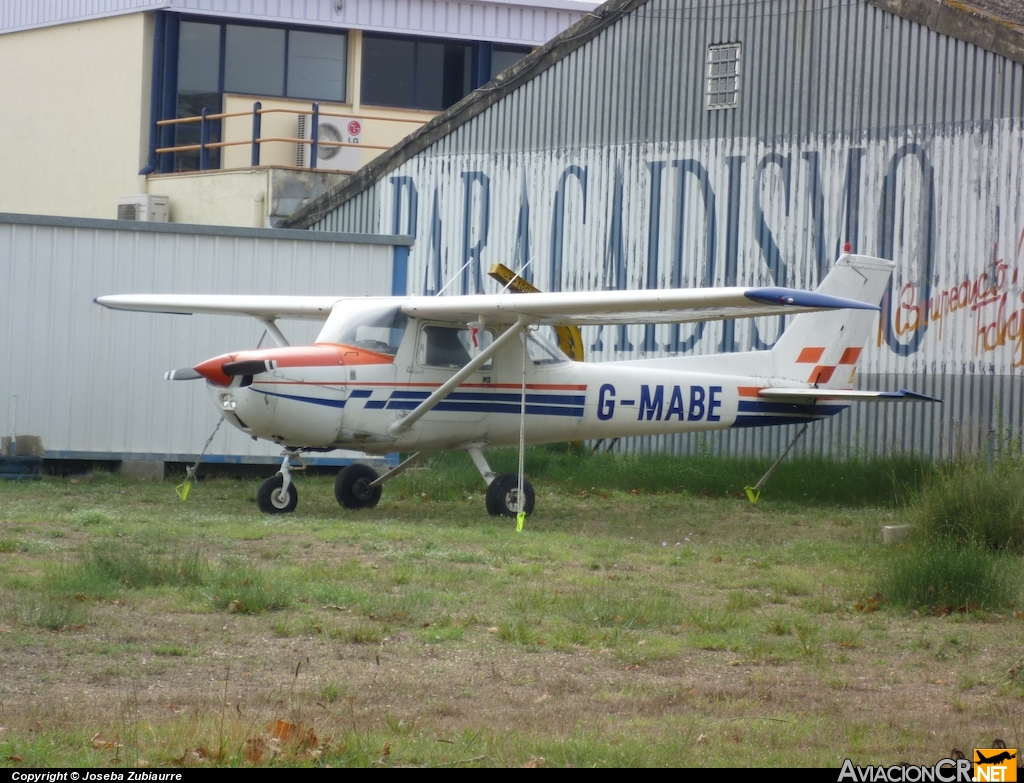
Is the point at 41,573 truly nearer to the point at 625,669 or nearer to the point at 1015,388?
the point at 625,669

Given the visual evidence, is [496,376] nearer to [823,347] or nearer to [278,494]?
[278,494]

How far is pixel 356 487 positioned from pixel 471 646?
622cm

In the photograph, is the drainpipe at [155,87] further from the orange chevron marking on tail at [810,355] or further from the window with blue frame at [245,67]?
the orange chevron marking on tail at [810,355]

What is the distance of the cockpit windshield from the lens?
39.2 ft

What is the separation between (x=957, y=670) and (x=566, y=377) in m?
6.63

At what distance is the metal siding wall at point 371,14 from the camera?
25875 millimetres

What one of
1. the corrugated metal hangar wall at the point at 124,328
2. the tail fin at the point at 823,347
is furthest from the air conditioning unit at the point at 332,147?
the tail fin at the point at 823,347

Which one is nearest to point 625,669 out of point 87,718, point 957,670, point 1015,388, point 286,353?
point 957,670

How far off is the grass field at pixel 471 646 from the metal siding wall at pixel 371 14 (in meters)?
16.6

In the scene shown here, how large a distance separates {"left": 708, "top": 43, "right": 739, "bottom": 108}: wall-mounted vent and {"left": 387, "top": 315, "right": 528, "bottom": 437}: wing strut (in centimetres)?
628

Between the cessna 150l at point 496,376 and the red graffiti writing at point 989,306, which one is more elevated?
the red graffiti writing at point 989,306

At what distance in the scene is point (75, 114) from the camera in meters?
26.6

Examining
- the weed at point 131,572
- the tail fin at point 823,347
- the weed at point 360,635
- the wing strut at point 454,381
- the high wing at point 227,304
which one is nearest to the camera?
the weed at point 360,635

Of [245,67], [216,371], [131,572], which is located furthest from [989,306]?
[245,67]
